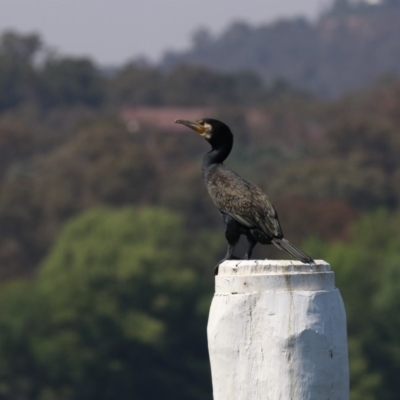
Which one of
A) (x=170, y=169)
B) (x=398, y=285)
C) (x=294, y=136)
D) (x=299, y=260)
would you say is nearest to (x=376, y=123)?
(x=170, y=169)

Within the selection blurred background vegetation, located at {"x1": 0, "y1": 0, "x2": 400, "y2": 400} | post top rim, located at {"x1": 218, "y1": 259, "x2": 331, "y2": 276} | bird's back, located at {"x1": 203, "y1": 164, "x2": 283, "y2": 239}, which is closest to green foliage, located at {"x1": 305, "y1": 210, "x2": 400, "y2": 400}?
blurred background vegetation, located at {"x1": 0, "y1": 0, "x2": 400, "y2": 400}

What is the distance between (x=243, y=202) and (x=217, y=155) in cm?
23

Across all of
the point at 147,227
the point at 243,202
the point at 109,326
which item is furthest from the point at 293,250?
the point at 147,227

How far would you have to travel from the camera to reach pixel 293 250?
8031mm

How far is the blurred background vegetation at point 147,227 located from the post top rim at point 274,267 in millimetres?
46722

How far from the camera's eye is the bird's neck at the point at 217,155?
8.70 meters

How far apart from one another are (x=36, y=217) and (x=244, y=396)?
3025 inches

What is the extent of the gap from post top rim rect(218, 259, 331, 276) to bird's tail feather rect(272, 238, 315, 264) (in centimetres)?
8

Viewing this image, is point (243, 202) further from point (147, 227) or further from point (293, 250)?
point (147, 227)

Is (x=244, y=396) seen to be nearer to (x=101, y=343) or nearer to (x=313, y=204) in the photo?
(x=101, y=343)

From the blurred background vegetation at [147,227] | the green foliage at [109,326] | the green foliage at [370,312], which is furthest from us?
the blurred background vegetation at [147,227]

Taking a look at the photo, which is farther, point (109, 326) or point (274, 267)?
point (109, 326)

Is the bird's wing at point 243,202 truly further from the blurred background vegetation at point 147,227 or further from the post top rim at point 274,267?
the blurred background vegetation at point 147,227

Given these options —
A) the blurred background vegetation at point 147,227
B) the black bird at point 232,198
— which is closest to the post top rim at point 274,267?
the black bird at point 232,198
